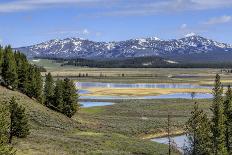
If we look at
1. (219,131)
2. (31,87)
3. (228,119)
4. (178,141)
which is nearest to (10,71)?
(31,87)

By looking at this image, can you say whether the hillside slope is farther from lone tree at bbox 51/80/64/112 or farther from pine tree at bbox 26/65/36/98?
pine tree at bbox 26/65/36/98

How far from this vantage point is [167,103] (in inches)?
5581

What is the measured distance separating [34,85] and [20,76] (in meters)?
4.31

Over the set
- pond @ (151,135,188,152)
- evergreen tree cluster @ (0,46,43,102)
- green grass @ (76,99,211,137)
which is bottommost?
pond @ (151,135,188,152)

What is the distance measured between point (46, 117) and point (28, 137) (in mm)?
20031

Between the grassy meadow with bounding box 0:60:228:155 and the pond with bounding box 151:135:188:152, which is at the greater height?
the grassy meadow with bounding box 0:60:228:155

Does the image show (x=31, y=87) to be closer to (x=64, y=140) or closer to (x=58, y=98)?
(x=58, y=98)

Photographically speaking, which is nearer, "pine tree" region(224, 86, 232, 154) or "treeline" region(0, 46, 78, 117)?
"pine tree" region(224, 86, 232, 154)

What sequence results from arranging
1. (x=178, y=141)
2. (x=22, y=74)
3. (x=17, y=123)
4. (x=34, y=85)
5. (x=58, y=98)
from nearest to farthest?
(x=17, y=123) → (x=178, y=141) → (x=58, y=98) → (x=34, y=85) → (x=22, y=74)

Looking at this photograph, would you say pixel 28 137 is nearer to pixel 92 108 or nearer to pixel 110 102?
pixel 92 108

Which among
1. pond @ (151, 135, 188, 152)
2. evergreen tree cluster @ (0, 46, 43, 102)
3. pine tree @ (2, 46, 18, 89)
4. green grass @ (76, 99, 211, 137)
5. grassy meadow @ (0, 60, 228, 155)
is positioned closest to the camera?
grassy meadow @ (0, 60, 228, 155)

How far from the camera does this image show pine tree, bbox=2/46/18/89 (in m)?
103

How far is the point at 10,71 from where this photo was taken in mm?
103812

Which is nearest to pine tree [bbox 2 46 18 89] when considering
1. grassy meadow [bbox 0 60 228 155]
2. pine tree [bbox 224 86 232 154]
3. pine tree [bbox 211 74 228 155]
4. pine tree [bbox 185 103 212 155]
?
grassy meadow [bbox 0 60 228 155]
